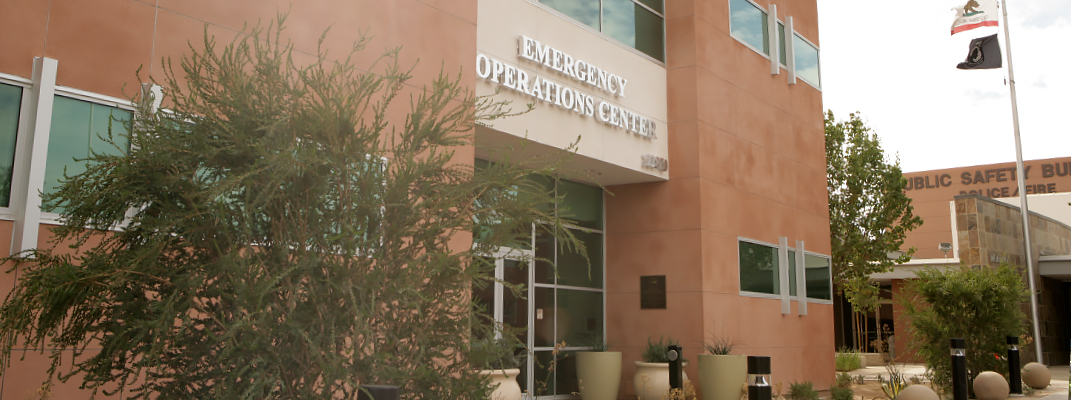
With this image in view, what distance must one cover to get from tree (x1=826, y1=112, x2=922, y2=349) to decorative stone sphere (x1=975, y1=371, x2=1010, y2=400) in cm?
1164

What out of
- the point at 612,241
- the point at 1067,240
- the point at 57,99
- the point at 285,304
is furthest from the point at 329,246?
the point at 1067,240

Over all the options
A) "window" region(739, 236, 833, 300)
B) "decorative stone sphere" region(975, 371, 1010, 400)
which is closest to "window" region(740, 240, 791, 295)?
"window" region(739, 236, 833, 300)

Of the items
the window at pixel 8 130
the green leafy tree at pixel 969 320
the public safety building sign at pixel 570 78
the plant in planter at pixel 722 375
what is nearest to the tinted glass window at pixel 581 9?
the public safety building sign at pixel 570 78

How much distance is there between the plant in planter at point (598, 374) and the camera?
13828 millimetres

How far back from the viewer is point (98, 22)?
712 centimetres

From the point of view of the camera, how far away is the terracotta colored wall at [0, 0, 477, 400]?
6.61 m

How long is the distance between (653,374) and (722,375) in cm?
118

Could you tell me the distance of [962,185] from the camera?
5306cm

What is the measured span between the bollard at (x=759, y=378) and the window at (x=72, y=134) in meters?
5.56

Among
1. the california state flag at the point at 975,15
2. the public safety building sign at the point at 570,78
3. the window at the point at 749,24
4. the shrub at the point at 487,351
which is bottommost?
the shrub at the point at 487,351

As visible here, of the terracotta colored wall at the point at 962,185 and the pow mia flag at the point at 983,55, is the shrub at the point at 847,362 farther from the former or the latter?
the terracotta colored wall at the point at 962,185

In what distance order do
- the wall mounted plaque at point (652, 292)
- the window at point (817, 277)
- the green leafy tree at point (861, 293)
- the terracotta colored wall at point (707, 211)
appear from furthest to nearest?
the green leafy tree at point (861, 293) → the window at point (817, 277) → the wall mounted plaque at point (652, 292) → the terracotta colored wall at point (707, 211)

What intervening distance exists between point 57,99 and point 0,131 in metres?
0.50

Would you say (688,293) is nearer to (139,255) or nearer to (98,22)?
(98,22)
